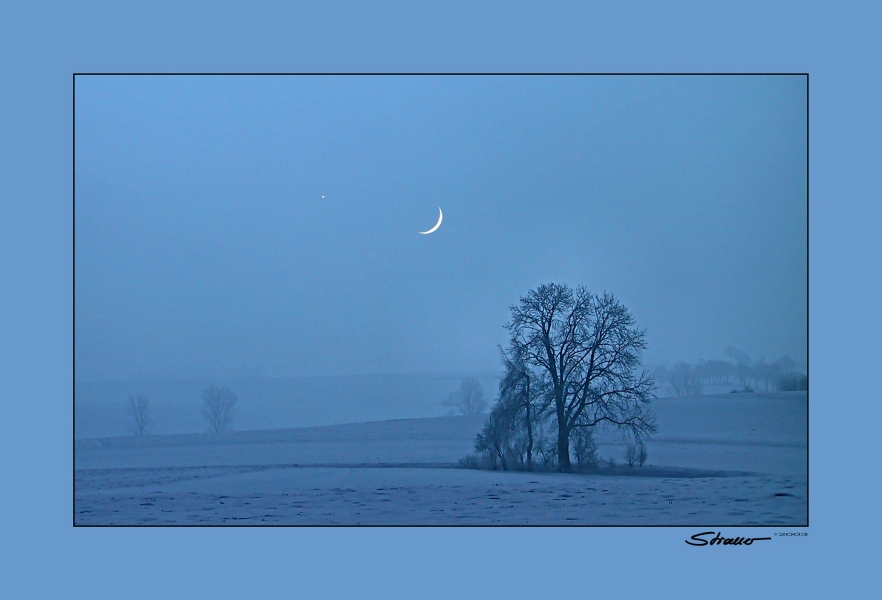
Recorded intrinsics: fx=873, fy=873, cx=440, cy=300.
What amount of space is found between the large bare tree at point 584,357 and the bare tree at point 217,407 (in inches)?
174

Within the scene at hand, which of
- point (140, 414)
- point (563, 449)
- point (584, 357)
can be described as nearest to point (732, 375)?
point (584, 357)

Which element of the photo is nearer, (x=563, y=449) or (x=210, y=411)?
(x=563, y=449)

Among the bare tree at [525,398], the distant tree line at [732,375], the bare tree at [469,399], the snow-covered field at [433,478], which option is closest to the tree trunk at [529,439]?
the bare tree at [525,398]

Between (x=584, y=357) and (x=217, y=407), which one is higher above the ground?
(x=584, y=357)

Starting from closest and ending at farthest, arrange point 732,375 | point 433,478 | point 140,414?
point 433,478, point 732,375, point 140,414

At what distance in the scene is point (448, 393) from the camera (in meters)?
13.1

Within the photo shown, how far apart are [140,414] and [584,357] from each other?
6.75 meters

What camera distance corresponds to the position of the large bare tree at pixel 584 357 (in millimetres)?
12906

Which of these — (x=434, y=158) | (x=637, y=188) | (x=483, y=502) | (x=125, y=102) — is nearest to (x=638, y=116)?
(x=637, y=188)

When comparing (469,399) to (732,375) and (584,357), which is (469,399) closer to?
(584,357)

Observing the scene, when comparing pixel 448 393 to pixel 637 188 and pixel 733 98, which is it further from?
pixel 733 98

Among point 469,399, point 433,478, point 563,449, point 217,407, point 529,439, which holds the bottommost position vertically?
point 433,478

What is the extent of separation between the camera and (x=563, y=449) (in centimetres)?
1290

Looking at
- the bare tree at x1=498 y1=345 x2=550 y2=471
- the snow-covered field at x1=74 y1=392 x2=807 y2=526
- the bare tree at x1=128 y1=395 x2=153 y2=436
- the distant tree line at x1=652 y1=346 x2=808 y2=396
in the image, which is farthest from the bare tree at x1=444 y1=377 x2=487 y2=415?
A: the bare tree at x1=128 y1=395 x2=153 y2=436
